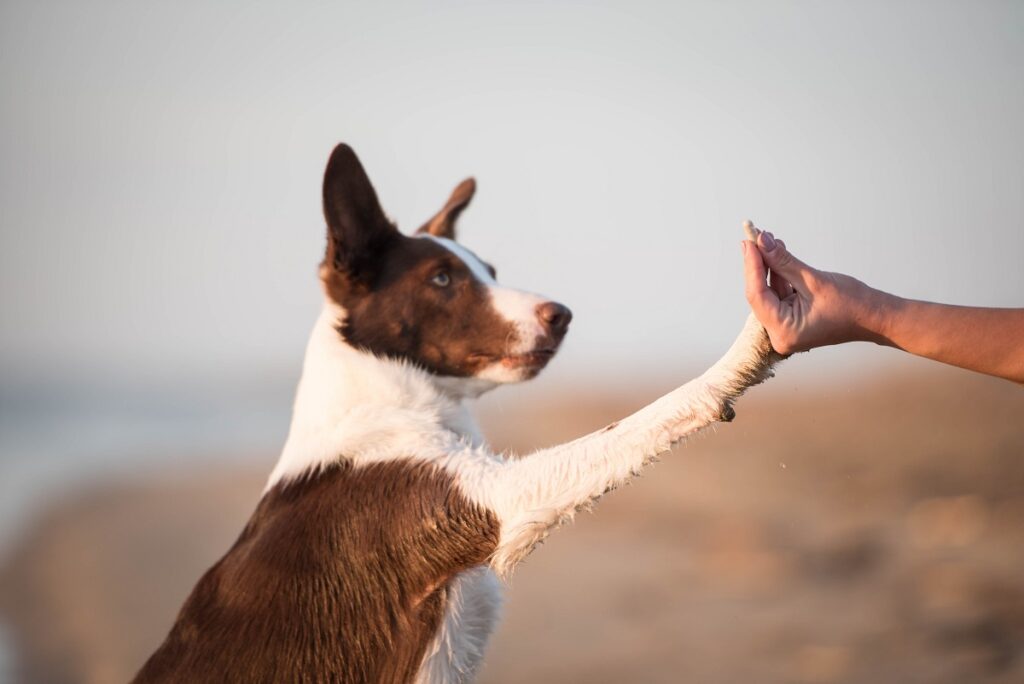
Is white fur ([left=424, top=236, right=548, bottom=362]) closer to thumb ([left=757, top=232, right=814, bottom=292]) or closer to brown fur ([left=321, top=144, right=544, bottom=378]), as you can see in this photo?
brown fur ([left=321, top=144, right=544, bottom=378])

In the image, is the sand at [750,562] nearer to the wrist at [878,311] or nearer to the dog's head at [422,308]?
the dog's head at [422,308]

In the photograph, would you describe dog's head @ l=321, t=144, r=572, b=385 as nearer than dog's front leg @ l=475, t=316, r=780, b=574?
No

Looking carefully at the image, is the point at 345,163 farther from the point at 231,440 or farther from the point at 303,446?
the point at 231,440

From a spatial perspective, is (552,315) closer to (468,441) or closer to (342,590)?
(468,441)

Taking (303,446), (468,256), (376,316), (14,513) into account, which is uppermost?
(468,256)

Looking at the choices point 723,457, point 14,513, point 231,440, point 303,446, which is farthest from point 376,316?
point 231,440

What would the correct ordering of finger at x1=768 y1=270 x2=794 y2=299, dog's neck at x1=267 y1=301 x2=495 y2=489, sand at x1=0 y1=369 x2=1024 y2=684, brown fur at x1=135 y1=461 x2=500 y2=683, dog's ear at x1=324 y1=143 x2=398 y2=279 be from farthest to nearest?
sand at x1=0 y1=369 x2=1024 y2=684 → dog's ear at x1=324 y1=143 x2=398 y2=279 → dog's neck at x1=267 y1=301 x2=495 y2=489 → brown fur at x1=135 y1=461 x2=500 y2=683 → finger at x1=768 y1=270 x2=794 y2=299


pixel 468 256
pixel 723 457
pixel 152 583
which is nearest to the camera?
pixel 468 256

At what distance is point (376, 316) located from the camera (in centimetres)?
447

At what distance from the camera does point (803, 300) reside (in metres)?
3.23

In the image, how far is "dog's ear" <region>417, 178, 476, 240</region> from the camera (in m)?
5.40

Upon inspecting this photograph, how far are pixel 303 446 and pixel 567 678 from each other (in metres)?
4.66

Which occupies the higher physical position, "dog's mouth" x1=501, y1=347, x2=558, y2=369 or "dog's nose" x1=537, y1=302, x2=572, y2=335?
"dog's nose" x1=537, y1=302, x2=572, y2=335

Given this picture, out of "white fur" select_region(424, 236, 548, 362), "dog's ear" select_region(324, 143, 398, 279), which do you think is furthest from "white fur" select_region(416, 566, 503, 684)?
"dog's ear" select_region(324, 143, 398, 279)
